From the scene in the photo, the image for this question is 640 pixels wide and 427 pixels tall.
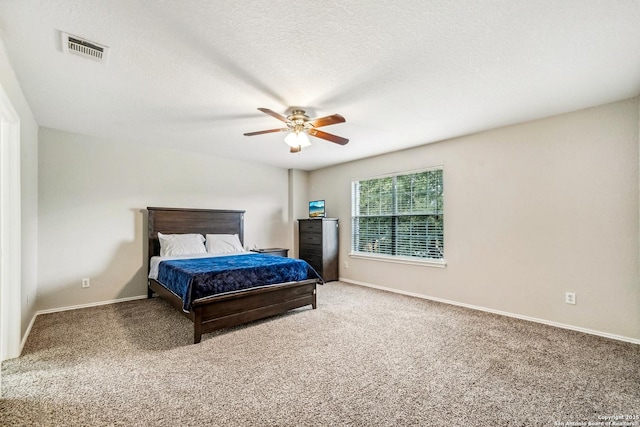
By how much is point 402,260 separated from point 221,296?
2913 mm

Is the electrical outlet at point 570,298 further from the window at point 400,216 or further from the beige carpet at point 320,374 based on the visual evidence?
the window at point 400,216

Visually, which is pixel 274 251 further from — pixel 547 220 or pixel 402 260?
pixel 547 220

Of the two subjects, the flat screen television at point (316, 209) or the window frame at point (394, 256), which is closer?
the window frame at point (394, 256)

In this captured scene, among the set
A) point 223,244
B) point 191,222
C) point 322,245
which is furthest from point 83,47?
Result: point 322,245

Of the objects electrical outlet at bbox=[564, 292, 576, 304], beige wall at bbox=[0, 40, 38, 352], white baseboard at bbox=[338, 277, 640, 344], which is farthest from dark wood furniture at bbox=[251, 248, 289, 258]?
electrical outlet at bbox=[564, 292, 576, 304]

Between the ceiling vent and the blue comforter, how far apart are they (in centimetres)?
199

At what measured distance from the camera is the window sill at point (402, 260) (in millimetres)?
4281

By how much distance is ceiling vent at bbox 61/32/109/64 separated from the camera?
6.46 feet

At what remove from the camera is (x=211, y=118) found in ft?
11.2

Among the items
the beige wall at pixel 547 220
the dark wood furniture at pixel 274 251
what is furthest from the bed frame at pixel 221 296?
the beige wall at pixel 547 220

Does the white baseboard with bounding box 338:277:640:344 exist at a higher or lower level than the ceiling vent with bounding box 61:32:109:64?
lower

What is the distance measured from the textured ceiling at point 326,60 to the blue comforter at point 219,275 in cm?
173

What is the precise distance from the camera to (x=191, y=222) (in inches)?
192

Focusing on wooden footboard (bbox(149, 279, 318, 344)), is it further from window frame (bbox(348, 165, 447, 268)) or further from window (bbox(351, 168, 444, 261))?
window (bbox(351, 168, 444, 261))
